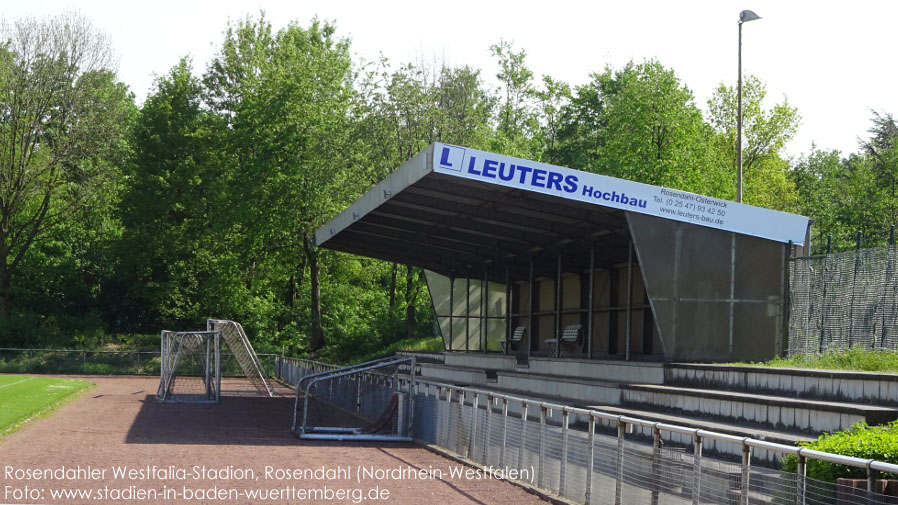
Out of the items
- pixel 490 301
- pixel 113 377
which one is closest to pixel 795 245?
pixel 490 301

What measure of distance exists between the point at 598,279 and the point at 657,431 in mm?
18401

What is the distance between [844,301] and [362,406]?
10.5 meters

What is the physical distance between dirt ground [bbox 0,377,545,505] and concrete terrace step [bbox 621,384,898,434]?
351cm

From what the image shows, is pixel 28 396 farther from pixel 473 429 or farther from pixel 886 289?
pixel 886 289

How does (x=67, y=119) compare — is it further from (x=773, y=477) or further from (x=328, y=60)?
(x=773, y=477)

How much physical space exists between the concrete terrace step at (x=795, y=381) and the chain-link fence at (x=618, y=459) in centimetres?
373

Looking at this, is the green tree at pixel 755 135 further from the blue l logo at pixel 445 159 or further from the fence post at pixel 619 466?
the fence post at pixel 619 466

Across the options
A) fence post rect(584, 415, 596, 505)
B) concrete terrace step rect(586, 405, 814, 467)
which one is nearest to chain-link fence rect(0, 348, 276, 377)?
concrete terrace step rect(586, 405, 814, 467)

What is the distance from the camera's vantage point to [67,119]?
49.9 meters

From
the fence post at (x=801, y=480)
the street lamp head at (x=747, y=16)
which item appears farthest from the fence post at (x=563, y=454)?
the street lamp head at (x=747, y=16)

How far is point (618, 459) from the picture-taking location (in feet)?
31.7

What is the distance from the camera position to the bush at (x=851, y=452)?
678 centimetres

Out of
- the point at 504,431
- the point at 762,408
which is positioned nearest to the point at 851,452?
the point at 762,408

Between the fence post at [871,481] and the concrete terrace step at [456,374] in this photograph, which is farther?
the concrete terrace step at [456,374]
